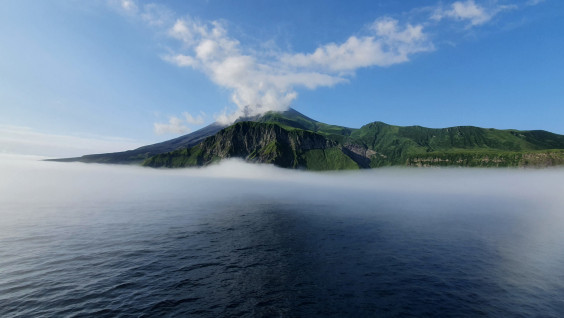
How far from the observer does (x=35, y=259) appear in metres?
36.8

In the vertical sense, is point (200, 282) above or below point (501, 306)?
above

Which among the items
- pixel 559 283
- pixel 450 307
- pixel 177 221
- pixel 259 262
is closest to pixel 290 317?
pixel 259 262

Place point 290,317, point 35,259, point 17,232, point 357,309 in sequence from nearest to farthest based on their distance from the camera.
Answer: point 290,317 < point 357,309 < point 35,259 < point 17,232

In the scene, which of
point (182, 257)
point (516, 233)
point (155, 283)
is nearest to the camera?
point (155, 283)

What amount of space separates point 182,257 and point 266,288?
54.5 feet

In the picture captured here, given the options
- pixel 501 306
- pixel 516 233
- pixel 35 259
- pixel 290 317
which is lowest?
pixel 516 233

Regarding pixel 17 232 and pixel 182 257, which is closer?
pixel 182 257

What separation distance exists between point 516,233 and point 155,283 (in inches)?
3417

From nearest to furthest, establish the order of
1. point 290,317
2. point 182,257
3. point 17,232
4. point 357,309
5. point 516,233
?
point 290,317
point 357,309
point 182,257
point 17,232
point 516,233

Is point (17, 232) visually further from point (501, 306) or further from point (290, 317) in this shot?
point (501, 306)

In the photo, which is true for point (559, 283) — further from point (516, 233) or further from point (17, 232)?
point (17, 232)

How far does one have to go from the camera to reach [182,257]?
129 feet

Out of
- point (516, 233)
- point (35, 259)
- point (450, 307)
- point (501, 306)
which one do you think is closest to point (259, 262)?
point (450, 307)

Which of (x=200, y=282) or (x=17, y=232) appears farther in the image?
(x=17, y=232)
